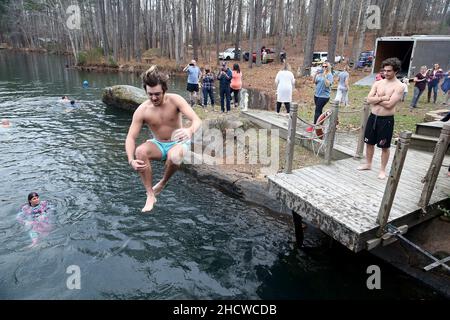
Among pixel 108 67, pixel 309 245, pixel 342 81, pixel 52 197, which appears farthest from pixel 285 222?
pixel 108 67

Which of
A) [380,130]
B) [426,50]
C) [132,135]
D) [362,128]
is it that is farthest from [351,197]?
[426,50]

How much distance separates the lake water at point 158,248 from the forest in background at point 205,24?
1893 cm

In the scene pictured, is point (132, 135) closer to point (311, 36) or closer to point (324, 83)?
point (324, 83)

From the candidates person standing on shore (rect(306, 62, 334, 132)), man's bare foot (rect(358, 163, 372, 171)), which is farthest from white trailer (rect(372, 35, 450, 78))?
man's bare foot (rect(358, 163, 372, 171))

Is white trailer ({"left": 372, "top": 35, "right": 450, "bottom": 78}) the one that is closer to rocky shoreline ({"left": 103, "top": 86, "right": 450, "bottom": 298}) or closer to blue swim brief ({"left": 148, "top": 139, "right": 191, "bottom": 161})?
rocky shoreline ({"left": 103, "top": 86, "right": 450, "bottom": 298})

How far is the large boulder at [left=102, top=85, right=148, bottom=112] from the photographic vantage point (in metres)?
17.7

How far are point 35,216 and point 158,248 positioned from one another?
2.91m

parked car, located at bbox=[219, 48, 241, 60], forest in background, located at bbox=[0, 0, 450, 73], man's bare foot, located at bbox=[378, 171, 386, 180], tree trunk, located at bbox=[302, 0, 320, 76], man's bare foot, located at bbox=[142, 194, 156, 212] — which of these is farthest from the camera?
parked car, located at bbox=[219, 48, 241, 60]

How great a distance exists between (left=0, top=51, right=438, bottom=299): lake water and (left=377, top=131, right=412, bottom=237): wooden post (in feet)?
5.25

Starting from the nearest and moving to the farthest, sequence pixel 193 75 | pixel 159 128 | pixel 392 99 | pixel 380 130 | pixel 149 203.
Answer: pixel 159 128 < pixel 149 203 < pixel 392 99 < pixel 380 130 < pixel 193 75

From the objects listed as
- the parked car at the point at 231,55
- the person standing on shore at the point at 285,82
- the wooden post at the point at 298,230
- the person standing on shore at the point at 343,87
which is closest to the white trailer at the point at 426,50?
the person standing on shore at the point at 343,87

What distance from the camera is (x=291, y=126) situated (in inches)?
226

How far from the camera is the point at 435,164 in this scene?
14.4 ft
